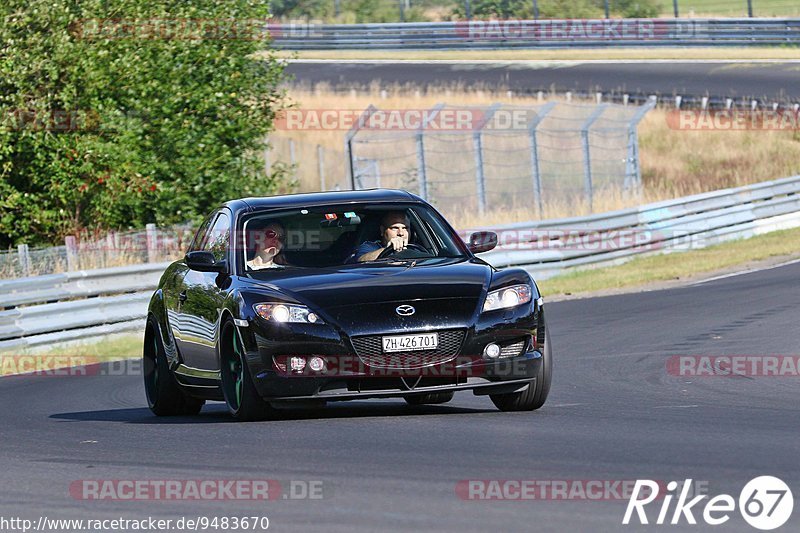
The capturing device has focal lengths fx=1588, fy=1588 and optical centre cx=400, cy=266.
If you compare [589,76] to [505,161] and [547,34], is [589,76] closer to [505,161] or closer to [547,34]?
[547,34]

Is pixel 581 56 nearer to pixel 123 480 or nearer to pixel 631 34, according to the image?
pixel 631 34

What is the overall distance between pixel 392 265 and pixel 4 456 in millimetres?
2679

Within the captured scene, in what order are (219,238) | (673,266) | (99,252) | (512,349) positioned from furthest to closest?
(673,266) → (99,252) → (219,238) → (512,349)

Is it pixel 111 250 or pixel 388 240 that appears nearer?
pixel 388 240

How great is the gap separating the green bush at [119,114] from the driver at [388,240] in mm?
14416

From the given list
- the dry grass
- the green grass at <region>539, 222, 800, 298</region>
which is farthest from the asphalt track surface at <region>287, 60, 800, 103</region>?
the green grass at <region>539, 222, 800, 298</region>

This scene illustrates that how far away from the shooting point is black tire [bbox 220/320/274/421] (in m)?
9.62

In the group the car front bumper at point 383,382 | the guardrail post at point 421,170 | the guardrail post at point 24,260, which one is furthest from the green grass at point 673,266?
the car front bumper at point 383,382

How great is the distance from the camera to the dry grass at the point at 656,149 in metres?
37.2

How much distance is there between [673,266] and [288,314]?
16.4 metres

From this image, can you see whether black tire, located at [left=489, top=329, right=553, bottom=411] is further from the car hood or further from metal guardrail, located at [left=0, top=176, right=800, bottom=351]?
metal guardrail, located at [left=0, top=176, right=800, bottom=351]

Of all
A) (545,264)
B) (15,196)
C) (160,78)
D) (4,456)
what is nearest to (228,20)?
(160,78)

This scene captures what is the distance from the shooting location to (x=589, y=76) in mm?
49219

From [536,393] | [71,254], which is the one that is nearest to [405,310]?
[536,393]
